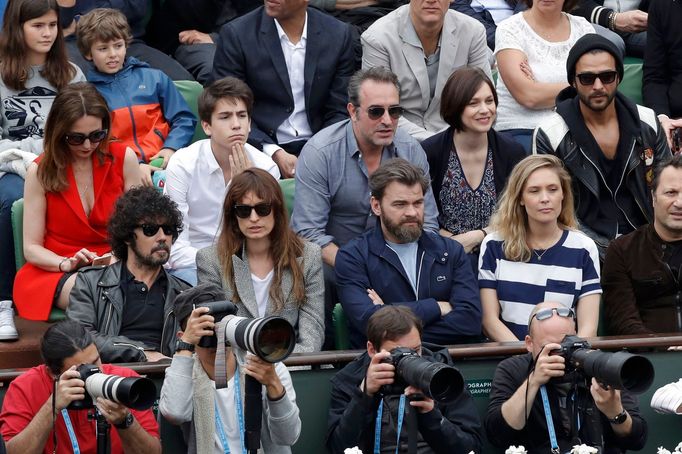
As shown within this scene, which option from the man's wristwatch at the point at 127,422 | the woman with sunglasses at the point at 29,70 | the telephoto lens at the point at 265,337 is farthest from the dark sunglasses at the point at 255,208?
the telephoto lens at the point at 265,337

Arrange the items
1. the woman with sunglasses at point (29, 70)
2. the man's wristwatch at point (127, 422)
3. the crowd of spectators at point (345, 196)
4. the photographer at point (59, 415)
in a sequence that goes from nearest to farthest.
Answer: the man's wristwatch at point (127, 422), the photographer at point (59, 415), the crowd of spectators at point (345, 196), the woman with sunglasses at point (29, 70)

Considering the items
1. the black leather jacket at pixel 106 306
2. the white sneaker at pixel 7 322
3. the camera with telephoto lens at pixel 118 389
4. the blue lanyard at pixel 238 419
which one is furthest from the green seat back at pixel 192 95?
the camera with telephoto lens at pixel 118 389

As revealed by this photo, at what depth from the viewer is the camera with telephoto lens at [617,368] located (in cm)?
486

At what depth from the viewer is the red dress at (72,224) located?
275 inches

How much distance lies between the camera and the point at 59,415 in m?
5.50

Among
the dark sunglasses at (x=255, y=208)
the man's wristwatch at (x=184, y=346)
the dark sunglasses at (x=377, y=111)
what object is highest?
the dark sunglasses at (x=377, y=111)

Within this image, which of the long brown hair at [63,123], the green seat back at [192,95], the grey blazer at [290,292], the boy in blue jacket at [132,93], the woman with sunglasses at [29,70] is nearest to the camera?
the grey blazer at [290,292]

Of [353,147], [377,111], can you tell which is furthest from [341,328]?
[377,111]

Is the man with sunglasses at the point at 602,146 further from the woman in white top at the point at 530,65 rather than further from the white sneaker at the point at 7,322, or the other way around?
the white sneaker at the point at 7,322

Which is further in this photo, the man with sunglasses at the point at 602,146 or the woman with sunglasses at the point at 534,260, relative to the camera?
the man with sunglasses at the point at 602,146

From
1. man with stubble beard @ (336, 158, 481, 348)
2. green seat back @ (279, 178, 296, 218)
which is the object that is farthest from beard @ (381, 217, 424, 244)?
green seat back @ (279, 178, 296, 218)

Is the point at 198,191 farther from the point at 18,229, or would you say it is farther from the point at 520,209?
the point at 520,209

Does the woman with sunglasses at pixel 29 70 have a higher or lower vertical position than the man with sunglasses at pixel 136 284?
higher

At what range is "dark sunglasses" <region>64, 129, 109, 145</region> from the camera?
6.96 metres
